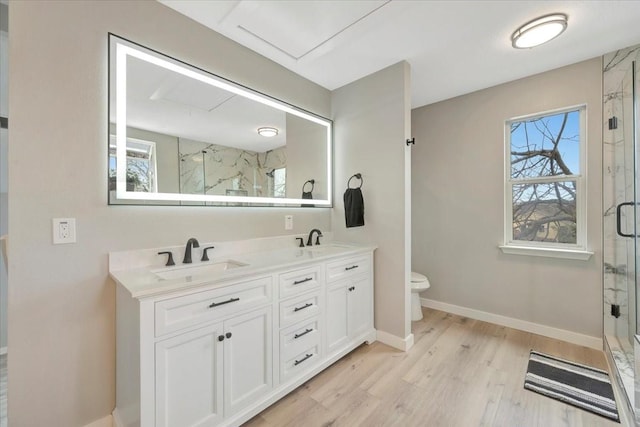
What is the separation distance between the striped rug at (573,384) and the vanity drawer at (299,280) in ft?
5.26

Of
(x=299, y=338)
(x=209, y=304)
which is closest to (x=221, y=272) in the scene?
(x=209, y=304)

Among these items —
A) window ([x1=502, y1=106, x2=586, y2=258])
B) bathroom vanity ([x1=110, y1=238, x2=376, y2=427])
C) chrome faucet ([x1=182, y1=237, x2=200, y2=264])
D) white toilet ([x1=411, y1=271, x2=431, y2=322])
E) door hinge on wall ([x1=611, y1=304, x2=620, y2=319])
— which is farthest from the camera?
white toilet ([x1=411, y1=271, x2=431, y2=322])

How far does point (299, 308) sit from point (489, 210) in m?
2.28

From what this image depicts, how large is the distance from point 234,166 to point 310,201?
0.82m

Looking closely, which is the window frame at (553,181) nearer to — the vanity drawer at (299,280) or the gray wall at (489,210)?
the gray wall at (489,210)

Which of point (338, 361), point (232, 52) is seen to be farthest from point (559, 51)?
point (338, 361)

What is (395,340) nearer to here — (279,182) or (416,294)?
(416,294)

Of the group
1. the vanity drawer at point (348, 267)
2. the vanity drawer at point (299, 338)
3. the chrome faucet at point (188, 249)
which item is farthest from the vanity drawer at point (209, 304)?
the vanity drawer at point (348, 267)

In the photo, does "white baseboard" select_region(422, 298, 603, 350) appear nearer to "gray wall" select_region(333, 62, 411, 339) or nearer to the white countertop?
"gray wall" select_region(333, 62, 411, 339)

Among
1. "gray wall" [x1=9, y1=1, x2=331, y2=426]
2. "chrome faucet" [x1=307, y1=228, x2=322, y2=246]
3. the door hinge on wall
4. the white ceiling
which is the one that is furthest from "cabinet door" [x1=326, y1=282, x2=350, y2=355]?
the door hinge on wall

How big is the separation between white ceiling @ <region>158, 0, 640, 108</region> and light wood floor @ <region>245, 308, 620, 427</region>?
8.15 ft

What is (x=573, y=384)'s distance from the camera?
179 cm

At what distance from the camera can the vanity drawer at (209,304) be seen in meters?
1.18

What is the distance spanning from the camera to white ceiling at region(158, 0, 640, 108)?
1659 mm
